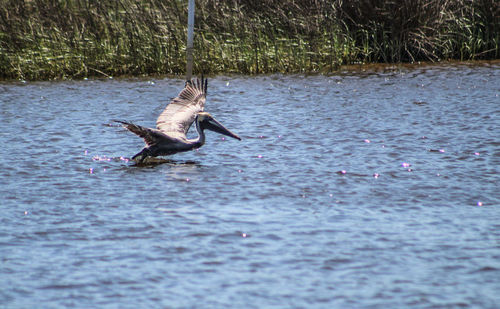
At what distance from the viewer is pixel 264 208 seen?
688cm

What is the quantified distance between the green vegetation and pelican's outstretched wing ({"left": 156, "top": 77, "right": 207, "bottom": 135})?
18.5 feet

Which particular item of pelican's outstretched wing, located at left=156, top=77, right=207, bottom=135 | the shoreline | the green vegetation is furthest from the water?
the green vegetation

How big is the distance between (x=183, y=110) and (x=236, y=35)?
6247mm

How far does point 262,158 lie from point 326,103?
3.93 meters

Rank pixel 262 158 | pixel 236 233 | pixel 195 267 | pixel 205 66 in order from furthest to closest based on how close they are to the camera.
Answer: pixel 205 66 → pixel 262 158 → pixel 236 233 → pixel 195 267

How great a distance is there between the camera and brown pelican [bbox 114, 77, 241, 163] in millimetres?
8742

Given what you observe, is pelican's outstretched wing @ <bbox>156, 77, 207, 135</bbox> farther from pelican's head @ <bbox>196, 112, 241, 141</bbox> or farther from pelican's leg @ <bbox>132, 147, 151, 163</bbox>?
pelican's leg @ <bbox>132, 147, 151, 163</bbox>

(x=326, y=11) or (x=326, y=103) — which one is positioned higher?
(x=326, y=11)

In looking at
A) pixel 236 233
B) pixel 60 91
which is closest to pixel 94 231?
pixel 236 233

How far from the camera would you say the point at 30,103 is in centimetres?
1292

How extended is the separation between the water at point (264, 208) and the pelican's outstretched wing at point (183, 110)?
1.32ft

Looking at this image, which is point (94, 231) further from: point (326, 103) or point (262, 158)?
point (326, 103)

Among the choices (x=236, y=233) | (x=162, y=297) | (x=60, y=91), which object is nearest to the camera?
(x=162, y=297)

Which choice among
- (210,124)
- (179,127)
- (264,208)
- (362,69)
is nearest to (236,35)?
(362,69)
